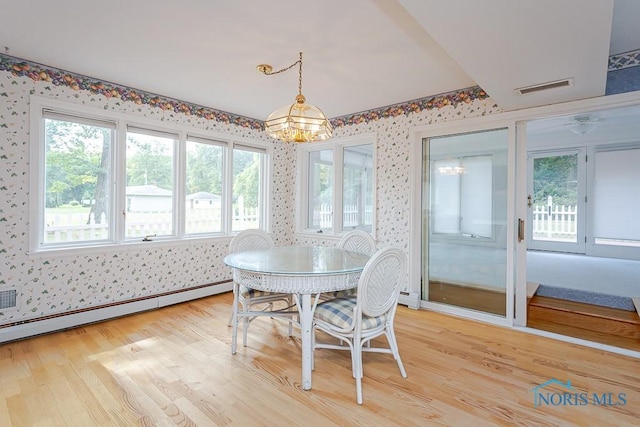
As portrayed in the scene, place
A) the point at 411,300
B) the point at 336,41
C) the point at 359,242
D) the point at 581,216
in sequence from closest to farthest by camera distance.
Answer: the point at 336,41 → the point at 359,242 → the point at 411,300 → the point at 581,216

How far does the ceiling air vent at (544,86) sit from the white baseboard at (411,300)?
237 centimetres

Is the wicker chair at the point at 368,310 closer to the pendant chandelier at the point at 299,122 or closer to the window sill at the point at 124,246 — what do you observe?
the pendant chandelier at the point at 299,122

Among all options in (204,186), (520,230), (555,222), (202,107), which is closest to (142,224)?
(204,186)

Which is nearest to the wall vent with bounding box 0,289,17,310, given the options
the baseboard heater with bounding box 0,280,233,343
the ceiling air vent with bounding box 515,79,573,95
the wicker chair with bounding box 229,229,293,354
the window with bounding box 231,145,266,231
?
the baseboard heater with bounding box 0,280,233,343

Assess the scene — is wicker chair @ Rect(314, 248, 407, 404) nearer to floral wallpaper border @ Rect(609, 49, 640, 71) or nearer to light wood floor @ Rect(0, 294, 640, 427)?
light wood floor @ Rect(0, 294, 640, 427)

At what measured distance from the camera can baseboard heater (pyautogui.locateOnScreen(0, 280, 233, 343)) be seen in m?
2.76

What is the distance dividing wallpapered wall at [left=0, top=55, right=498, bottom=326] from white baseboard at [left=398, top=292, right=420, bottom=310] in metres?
0.62

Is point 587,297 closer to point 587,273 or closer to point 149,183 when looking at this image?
point 587,273

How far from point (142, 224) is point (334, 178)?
257 centimetres

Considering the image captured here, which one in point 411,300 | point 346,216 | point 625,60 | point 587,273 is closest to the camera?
point 625,60

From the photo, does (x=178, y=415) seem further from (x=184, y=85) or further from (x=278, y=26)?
(x=184, y=85)

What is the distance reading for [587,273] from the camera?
4258 mm

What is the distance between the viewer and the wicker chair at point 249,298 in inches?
101

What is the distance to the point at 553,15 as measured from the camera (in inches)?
62.0
